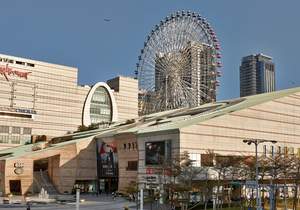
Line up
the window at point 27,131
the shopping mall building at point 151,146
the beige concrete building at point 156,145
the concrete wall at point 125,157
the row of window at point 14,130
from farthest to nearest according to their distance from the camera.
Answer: the window at point 27,131 < the row of window at point 14,130 < the concrete wall at point 125,157 < the shopping mall building at point 151,146 < the beige concrete building at point 156,145

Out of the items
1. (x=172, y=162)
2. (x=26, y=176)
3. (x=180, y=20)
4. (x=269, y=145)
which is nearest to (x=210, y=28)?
(x=180, y=20)

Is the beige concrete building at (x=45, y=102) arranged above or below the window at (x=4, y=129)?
above

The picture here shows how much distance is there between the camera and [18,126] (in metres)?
138

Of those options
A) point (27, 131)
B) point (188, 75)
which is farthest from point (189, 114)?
point (27, 131)

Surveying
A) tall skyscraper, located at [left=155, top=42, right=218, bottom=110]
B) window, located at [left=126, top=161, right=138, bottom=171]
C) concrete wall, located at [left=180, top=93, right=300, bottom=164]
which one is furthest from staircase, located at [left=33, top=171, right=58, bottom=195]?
concrete wall, located at [left=180, top=93, right=300, bottom=164]

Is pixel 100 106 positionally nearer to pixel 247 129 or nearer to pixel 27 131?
pixel 27 131

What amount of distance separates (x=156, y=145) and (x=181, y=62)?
1188 inches

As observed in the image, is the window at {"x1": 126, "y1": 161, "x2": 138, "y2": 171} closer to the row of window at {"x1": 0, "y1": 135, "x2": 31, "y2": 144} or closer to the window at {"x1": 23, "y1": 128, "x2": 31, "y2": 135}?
the row of window at {"x1": 0, "y1": 135, "x2": 31, "y2": 144}

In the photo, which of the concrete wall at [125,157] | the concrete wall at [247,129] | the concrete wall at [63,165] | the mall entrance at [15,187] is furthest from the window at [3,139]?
the concrete wall at [247,129]

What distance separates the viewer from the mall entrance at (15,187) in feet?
286

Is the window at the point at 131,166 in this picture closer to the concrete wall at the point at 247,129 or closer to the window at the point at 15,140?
the concrete wall at the point at 247,129

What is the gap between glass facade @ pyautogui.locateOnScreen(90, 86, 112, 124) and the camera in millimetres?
156875

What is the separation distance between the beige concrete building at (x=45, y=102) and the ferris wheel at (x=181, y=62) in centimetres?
4790

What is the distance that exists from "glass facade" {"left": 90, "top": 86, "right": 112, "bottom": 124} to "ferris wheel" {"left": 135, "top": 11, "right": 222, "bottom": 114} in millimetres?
54317
